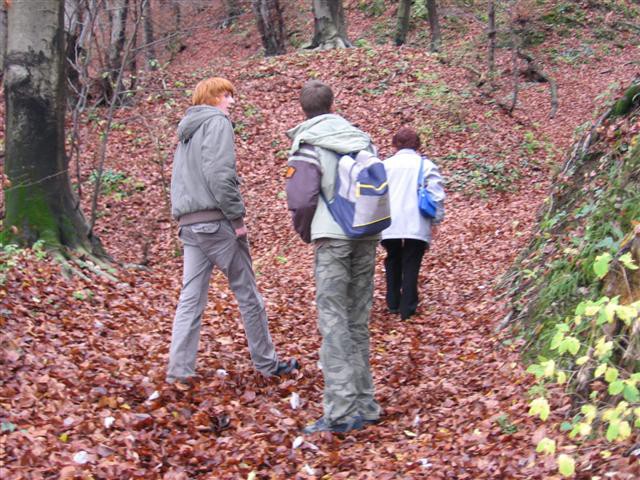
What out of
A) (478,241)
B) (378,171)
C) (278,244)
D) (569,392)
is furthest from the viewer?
(278,244)

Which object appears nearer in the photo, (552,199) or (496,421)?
(496,421)

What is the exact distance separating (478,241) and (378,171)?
19.2 ft

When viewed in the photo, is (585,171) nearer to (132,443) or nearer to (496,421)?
(496,421)

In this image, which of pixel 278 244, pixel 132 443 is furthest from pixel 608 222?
pixel 278 244

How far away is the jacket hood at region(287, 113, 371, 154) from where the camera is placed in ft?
16.8

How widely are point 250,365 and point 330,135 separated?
240cm

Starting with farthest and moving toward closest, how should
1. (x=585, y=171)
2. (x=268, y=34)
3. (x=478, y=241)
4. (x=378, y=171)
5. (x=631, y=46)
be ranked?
(x=631, y=46)
(x=268, y=34)
(x=478, y=241)
(x=585, y=171)
(x=378, y=171)

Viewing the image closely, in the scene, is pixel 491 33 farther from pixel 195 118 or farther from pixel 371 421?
pixel 371 421

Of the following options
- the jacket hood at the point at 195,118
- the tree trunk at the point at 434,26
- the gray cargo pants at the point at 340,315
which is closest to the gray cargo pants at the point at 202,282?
the jacket hood at the point at 195,118

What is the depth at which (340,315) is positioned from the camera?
5.27 metres

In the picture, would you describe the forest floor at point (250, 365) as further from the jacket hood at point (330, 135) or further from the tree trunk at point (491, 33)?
the tree trunk at point (491, 33)

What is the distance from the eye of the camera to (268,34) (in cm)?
2239

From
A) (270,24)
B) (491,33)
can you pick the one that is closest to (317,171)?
(491,33)

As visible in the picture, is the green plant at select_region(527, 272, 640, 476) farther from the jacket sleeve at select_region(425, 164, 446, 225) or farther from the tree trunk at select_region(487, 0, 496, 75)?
the tree trunk at select_region(487, 0, 496, 75)
